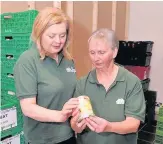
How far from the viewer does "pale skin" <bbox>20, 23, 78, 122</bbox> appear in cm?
118

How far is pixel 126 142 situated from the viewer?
4.31 feet

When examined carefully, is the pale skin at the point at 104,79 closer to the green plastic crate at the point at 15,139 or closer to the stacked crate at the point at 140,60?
the green plastic crate at the point at 15,139

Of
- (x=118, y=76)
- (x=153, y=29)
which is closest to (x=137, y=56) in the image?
(x=153, y=29)

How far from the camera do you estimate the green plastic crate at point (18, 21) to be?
5.55 ft

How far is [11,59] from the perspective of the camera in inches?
73.0

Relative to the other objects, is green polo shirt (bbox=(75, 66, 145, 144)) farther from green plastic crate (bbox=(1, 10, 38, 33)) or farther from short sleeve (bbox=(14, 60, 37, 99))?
green plastic crate (bbox=(1, 10, 38, 33))

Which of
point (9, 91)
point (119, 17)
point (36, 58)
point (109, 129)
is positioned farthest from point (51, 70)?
point (119, 17)

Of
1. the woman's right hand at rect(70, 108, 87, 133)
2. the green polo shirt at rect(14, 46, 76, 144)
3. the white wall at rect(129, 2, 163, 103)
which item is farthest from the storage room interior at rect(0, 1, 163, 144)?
the woman's right hand at rect(70, 108, 87, 133)

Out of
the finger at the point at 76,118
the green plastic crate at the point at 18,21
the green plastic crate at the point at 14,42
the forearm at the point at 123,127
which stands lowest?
the forearm at the point at 123,127

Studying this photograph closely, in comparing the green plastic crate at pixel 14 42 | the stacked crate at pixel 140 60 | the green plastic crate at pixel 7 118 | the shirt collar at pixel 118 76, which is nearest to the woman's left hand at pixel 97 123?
the shirt collar at pixel 118 76

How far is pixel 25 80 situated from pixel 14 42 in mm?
705

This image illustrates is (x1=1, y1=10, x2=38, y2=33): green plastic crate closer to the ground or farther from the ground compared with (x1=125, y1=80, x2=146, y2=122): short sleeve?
farther from the ground

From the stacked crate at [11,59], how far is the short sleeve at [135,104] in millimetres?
869

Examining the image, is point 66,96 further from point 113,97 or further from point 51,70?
point 113,97
